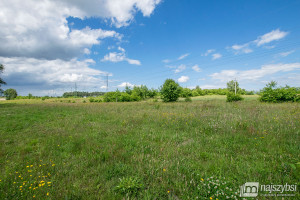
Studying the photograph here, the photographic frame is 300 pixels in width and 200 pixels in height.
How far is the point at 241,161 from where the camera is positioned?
3.67m

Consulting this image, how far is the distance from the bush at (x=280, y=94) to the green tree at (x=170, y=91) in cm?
1980

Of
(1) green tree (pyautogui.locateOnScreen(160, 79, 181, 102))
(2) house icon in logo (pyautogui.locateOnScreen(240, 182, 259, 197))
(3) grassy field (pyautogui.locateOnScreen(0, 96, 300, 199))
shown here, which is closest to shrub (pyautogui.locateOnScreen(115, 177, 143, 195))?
(3) grassy field (pyautogui.locateOnScreen(0, 96, 300, 199))

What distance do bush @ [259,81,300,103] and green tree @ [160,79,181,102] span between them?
1980 centimetres

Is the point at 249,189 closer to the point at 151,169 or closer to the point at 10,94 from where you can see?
the point at 151,169

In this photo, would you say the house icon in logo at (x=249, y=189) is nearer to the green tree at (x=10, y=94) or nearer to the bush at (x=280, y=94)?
the bush at (x=280, y=94)

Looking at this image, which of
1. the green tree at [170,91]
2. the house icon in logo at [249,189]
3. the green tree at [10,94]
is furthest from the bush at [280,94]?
the green tree at [10,94]

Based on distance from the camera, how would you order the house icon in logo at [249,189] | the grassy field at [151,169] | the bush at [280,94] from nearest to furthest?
the house icon in logo at [249,189] → the grassy field at [151,169] → the bush at [280,94]

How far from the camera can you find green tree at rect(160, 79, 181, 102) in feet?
121

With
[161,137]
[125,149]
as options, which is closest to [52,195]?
[125,149]

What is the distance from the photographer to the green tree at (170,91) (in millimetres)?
36781

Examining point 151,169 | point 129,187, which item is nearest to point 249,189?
point 151,169

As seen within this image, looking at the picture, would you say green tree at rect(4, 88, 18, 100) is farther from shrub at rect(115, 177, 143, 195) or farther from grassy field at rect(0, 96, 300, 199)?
shrub at rect(115, 177, 143, 195)

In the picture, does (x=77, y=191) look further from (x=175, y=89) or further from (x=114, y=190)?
(x=175, y=89)

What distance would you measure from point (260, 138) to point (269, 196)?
11.6 feet
